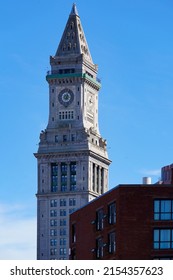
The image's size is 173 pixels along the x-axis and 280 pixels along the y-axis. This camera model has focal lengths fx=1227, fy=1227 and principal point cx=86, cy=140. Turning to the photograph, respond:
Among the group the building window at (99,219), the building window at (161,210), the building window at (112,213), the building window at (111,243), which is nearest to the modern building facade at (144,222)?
the building window at (161,210)

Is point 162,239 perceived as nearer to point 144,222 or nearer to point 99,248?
point 144,222

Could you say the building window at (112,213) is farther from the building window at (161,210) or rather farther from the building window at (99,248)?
the building window at (99,248)

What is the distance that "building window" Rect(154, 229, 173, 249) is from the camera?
125062 millimetres

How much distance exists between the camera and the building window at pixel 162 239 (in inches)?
4924

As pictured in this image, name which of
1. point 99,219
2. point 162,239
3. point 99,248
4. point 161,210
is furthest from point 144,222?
point 99,248

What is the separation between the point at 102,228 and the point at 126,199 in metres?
10.2

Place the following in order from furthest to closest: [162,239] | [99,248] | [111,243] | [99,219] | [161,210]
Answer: [99,248] → [99,219] → [111,243] → [161,210] → [162,239]

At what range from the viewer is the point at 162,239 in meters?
125

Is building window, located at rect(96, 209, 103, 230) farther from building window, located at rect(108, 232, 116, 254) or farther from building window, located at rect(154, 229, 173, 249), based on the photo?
building window, located at rect(154, 229, 173, 249)
